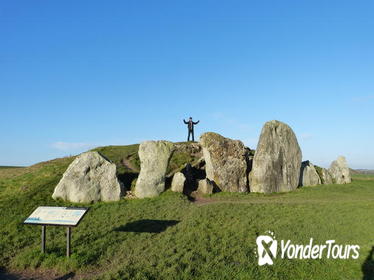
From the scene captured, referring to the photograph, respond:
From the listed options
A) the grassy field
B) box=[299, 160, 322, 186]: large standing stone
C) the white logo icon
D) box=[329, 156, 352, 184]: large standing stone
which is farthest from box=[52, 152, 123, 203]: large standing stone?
box=[329, 156, 352, 184]: large standing stone

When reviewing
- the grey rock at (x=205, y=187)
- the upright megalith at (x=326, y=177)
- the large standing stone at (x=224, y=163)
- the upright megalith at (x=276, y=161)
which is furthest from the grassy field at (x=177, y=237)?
the upright megalith at (x=326, y=177)

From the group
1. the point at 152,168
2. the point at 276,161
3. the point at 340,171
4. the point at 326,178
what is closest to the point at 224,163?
the point at 276,161

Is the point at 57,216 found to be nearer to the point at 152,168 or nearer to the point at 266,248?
the point at 266,248

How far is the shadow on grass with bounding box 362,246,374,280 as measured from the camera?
11.2 meters

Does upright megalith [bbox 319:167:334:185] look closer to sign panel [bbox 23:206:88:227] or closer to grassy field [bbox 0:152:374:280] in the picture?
grassy field [bbox 0:152:374:280]

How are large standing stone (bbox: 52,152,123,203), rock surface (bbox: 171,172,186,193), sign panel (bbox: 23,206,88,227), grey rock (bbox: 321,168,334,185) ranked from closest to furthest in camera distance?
sign panel (bbox: 23,206,88,227) < large standing stone (bbox: 52,152,123,203) < rock surface (bbox: 171,172,186,193) < grey rock (bbox: 321,168,334,185)

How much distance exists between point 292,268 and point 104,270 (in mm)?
7448

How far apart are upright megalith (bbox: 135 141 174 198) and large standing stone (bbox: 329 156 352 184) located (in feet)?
73.5

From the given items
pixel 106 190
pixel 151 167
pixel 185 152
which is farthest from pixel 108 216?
pixel 185 152

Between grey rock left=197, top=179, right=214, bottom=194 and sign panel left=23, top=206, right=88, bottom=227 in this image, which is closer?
sign panel left=23, top=206, right=88, bottom=227

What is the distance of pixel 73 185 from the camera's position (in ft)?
78.2

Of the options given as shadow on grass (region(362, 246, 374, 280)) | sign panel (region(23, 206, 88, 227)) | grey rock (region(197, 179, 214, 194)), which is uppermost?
grey rock (region(197, 179, 214, 194))

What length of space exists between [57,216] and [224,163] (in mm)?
18157

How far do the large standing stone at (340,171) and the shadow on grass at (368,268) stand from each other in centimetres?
2577
